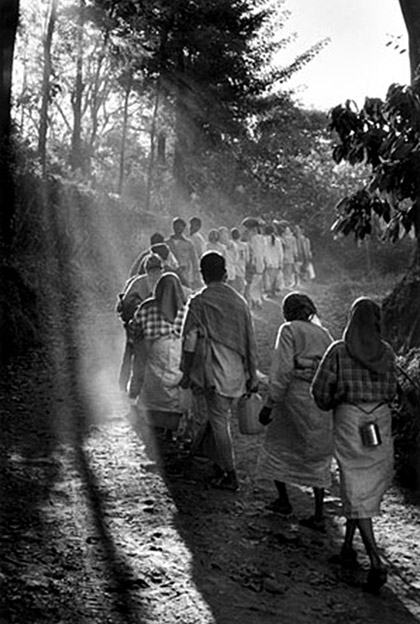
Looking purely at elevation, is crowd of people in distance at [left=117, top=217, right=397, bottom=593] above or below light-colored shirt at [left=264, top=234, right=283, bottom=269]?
below

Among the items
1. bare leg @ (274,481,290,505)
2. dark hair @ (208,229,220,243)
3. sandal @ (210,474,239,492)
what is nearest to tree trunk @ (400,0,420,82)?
sandal @ (210,474,239,492)

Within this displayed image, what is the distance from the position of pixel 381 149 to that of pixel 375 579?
3530 millimetres

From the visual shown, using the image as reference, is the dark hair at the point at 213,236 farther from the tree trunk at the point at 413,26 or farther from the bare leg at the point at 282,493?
the bare leg at the point at 282,493

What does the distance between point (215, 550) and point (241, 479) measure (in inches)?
88.2

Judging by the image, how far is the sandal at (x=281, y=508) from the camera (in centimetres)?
783

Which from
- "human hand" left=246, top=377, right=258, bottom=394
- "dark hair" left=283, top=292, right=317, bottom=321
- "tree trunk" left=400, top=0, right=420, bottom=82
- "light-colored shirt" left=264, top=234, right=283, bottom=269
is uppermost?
"tree trunk" left=400, top=0, right=420, bottom=82

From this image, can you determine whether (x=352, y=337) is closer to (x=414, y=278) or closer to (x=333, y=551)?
(x=333, y=551)

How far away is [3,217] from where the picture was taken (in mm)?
16188

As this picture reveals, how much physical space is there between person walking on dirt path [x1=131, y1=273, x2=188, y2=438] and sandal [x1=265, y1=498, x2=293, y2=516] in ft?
7.15

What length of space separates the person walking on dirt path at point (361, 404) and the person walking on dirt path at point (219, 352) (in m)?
1.90

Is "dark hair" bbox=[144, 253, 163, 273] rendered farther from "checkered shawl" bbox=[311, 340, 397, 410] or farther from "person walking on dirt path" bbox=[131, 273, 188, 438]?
"checkered shawl" bbox=[311, 340, 397, 410]

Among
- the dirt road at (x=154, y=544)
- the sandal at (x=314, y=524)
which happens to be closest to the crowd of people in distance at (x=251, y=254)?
the dirt road at (x=154, y=544)

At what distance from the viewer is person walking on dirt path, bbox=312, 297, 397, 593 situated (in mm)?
6379

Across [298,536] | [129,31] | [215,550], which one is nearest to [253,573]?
[215,550]
